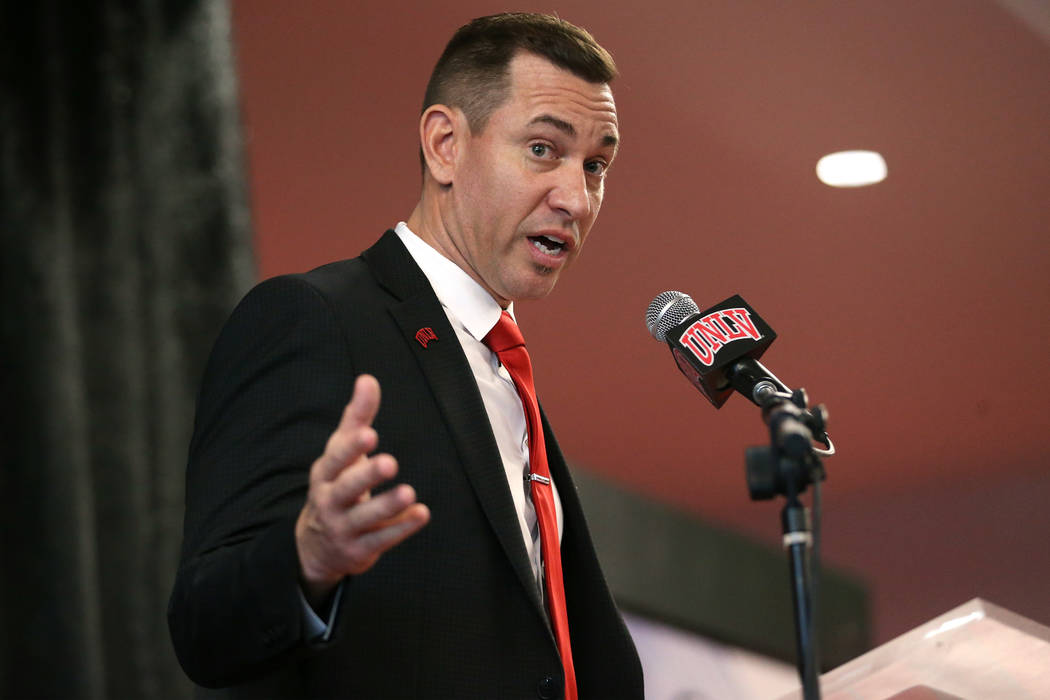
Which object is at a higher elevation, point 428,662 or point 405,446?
point 405,446

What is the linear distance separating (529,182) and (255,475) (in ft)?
2.08

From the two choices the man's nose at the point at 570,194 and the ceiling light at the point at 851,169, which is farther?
the ceiling light at the point at 851,169

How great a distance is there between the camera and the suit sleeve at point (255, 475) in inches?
46.6

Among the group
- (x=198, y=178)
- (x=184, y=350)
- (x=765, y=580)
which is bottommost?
(x=765, y=580)

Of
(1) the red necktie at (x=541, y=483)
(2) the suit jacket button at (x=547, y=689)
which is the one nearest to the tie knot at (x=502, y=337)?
(1) the red necktie at (x=541, y=483)

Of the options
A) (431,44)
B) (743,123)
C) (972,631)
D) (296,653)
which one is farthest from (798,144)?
(296,653)

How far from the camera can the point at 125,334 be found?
241 cm

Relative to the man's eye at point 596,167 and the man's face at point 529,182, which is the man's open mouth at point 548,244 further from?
the man's eye at point 596,167

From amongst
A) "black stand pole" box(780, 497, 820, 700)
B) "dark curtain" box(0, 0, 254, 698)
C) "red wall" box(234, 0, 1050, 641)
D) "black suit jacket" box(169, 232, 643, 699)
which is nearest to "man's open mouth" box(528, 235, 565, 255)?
"black suit jacket" box(169, 232, 643, 699)

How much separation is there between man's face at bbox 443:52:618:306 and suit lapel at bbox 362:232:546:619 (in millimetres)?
150

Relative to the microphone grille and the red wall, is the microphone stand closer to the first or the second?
the microphone grille

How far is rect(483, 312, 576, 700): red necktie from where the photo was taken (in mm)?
1538

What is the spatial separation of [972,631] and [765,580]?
585 cm

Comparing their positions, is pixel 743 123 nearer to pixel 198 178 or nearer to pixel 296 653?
pixel 198 178
